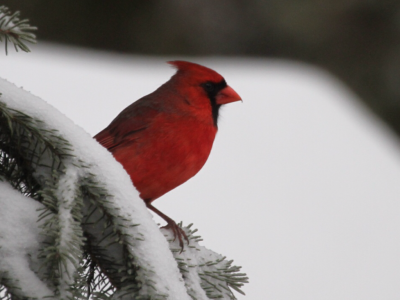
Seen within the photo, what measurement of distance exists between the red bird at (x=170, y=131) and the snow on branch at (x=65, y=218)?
75 cm

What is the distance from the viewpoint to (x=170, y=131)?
2238 millimetres

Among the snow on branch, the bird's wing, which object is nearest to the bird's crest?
the bird's wing

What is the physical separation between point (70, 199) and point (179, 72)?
5.43 feet

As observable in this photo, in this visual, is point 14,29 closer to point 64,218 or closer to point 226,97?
point 64,218

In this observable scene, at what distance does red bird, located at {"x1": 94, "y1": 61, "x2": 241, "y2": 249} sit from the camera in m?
2.12

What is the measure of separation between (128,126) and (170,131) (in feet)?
0.71

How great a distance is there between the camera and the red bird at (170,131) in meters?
2.12

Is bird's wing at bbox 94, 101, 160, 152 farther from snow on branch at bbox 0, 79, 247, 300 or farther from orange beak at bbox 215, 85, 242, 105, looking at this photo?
snow on branch at bbox 0, 79, 247, 300

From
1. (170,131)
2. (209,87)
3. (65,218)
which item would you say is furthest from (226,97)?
(65,218)

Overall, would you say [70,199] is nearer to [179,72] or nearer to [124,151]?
[124,151]

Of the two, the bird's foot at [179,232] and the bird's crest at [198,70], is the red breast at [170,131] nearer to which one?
the bird's crest at [198,70]

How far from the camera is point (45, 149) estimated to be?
3.72 feet

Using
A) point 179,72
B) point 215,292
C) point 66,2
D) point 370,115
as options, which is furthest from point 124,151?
point 370,115

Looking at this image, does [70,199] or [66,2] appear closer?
[70,199]
